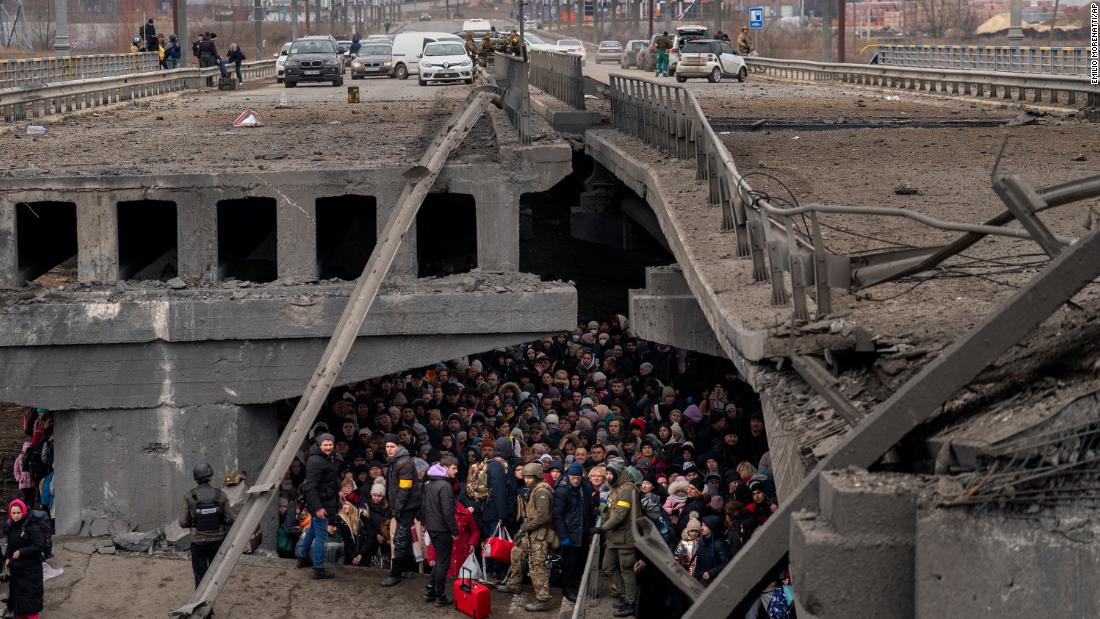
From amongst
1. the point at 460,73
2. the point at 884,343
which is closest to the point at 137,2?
the point at 460,73

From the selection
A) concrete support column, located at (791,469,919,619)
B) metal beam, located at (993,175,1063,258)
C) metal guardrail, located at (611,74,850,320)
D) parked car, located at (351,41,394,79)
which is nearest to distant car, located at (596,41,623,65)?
parked car, located at (351,41,394,79)

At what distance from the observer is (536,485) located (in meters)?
14.0

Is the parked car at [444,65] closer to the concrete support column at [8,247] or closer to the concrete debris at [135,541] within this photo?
the concrete support column at [8,247]

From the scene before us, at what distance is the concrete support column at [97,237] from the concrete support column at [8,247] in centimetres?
73

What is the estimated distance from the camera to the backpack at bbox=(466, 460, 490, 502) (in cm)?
1460

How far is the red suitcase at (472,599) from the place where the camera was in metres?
13.8

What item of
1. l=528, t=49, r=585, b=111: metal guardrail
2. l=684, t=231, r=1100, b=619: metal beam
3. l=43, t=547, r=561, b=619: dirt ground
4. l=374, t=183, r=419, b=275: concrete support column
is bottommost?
l=43, t=547, r=561, b=619: dirt ground

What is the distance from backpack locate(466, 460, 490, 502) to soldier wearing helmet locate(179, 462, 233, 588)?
2.19 metres

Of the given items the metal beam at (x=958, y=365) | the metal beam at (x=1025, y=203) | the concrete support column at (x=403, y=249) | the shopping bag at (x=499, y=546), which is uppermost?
the metal beam at (x=1025, y=203)

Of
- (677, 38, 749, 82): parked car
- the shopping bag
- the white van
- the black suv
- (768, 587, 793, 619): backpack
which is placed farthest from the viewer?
the white van

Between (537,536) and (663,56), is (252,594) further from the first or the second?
(663,56)

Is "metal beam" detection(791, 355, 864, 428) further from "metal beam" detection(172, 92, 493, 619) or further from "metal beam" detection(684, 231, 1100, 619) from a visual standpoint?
"metal beam" detection(172, 92, 493, 619)

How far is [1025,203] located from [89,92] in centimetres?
3425

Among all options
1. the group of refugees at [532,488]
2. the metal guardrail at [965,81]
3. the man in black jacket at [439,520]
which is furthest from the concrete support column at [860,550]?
the metal guardrail at [965,81]
